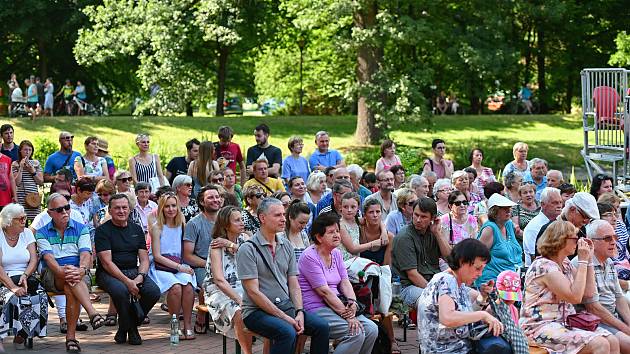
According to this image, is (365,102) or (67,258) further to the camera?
(365,102)

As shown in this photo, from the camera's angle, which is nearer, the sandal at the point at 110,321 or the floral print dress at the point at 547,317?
the floral print dress at the point at 547,317

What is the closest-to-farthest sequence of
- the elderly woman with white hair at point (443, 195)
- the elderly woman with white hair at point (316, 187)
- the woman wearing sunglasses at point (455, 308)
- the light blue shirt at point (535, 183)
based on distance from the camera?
the woman wearing sunglasses at point (455, 308)
the elderly woman with white hair at point (443, 195)
the elderly woman with white hair at point (316, 187)
the light blue shirt at point (535, 183)

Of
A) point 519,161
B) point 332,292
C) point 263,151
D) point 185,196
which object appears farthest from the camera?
point 263,151

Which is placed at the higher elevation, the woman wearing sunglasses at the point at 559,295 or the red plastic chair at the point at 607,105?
the red plastic chair at the point at 607,105

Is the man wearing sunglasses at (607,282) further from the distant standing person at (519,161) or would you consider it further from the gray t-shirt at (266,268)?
the distant standing person at (519,161)

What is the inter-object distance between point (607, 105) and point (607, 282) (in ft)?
19.3

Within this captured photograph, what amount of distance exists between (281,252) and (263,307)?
0.49 meters

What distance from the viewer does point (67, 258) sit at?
9.34 m

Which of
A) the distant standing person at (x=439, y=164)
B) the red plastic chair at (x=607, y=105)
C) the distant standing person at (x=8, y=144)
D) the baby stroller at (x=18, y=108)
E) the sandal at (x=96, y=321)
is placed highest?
the baby stroller at (x=18, y=108)

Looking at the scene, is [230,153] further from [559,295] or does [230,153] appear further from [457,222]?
[559,295]

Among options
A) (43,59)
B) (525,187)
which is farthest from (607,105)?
(43,59)

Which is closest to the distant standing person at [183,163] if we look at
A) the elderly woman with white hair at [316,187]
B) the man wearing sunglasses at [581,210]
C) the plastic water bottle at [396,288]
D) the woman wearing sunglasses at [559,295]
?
the elderly woman with white hair at [316,187]

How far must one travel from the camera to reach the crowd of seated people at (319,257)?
7.54 meters

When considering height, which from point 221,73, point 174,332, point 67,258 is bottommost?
point 174,332
